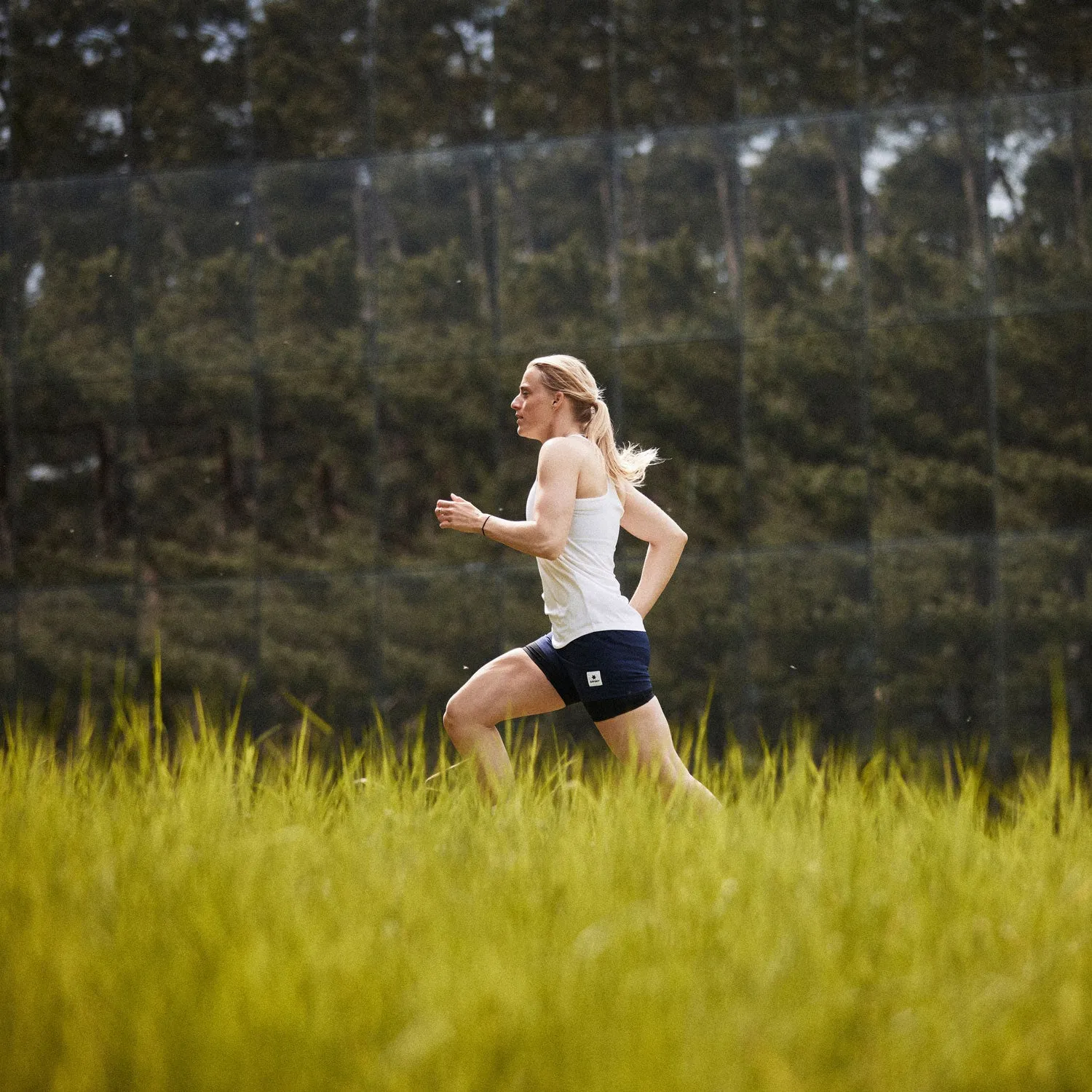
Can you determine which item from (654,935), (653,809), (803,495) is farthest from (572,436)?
(803,495)

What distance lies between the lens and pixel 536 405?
4.76 meters

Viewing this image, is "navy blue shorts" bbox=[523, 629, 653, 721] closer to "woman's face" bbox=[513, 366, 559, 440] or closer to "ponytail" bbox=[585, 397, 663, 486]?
"ponytail" bbox=[585, 397, 663, 486]

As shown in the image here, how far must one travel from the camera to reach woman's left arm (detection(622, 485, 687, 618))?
16.6ft

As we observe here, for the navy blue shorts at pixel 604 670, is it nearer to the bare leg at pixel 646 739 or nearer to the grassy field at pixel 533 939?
the bare leg at pixel 646 739

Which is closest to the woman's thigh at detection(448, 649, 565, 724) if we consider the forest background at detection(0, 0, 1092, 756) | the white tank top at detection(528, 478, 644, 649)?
the white tank top at detection(528, 478, 644, 649)

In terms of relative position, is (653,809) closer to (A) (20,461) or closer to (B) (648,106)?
(B) (648,106)

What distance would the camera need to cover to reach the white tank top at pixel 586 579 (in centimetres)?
459

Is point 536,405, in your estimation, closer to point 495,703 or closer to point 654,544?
point 654,544

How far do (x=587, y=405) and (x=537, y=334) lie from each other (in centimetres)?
559

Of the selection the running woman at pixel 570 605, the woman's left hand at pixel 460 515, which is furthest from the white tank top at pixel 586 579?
the woman's left hand at pixel 460 515

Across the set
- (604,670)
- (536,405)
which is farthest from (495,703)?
(536,405)

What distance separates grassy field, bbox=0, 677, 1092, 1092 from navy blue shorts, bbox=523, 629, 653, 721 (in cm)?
38

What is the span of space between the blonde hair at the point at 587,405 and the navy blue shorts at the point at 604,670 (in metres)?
0.56

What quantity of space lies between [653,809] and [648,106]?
7.41 meters
